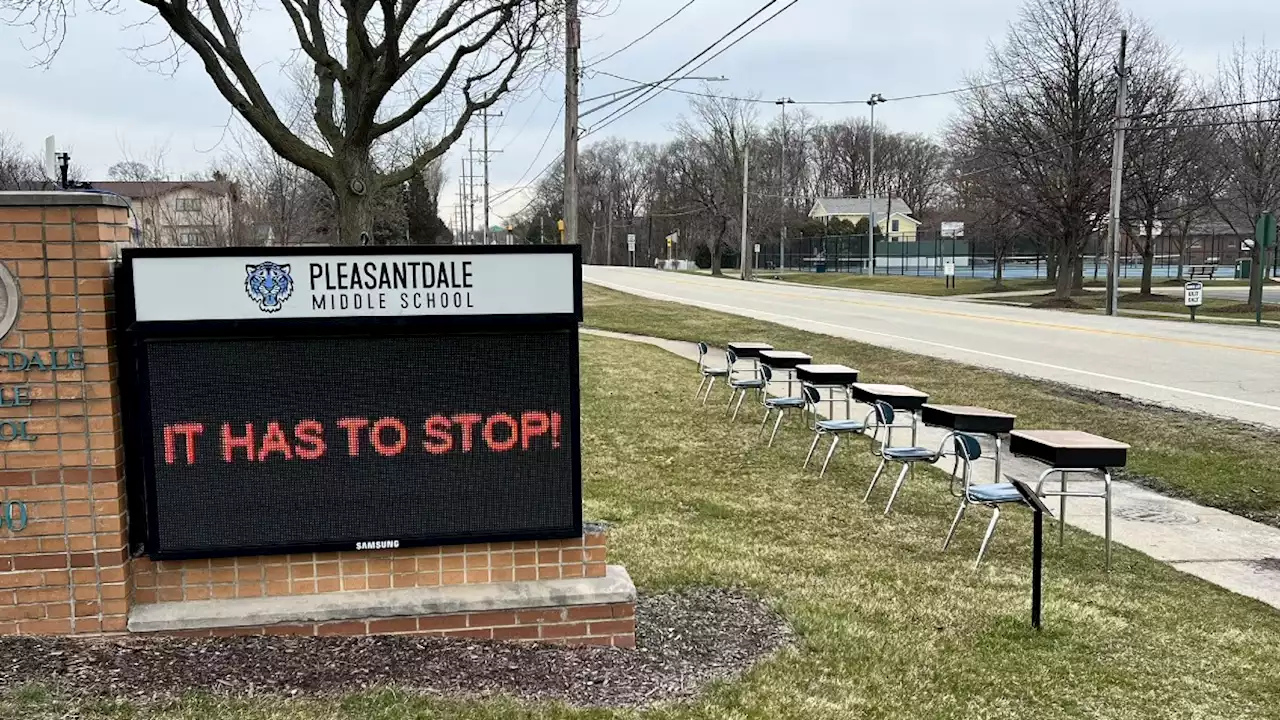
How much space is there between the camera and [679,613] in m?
5.13

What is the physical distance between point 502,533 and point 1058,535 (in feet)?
15.6

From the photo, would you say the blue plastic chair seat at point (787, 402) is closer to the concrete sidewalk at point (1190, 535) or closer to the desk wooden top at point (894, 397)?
the desk wooden top at point (894, 397)

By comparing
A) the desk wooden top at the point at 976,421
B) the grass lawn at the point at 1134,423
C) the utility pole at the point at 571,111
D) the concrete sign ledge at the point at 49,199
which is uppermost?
the utility pole at the point at 571,111

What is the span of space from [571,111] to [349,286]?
1588 cm

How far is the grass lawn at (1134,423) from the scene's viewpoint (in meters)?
9.00

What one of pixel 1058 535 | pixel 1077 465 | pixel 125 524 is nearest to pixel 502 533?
pixel 125 524

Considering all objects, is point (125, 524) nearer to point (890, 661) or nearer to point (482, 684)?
point (482, 684)

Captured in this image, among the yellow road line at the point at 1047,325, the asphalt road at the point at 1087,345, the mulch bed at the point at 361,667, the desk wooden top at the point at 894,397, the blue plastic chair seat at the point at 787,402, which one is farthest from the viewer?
the yellow road line at the point at 1047,325

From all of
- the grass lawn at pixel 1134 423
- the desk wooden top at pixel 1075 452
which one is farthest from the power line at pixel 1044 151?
the desk wooden top at pixel 1075 452

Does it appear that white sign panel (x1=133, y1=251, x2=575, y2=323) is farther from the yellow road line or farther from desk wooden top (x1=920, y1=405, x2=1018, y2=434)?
the yellow road line

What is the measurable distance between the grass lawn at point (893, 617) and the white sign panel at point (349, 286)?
5.01 ft

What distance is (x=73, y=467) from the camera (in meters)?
3.94

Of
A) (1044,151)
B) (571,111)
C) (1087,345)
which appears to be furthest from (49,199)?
(1044,151)

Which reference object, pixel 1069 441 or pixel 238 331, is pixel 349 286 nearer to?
pixel 238 331
